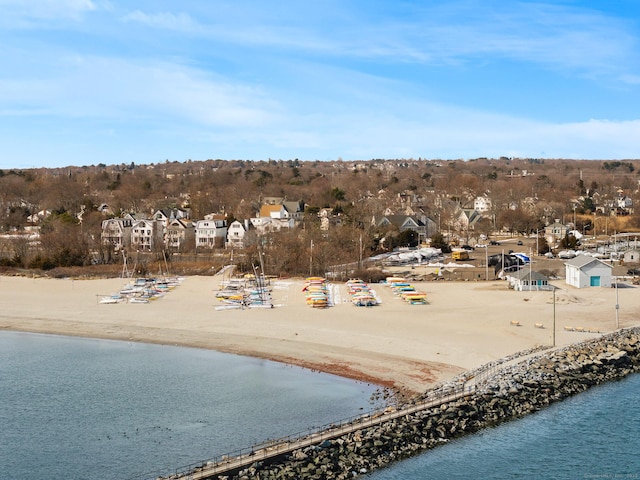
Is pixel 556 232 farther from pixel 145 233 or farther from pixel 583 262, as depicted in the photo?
pixel 145 233

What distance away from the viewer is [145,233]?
64188mm

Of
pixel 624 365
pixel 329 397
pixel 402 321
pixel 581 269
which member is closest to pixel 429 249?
pixel 581 269

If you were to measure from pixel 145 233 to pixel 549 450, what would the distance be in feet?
164

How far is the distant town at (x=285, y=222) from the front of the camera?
5450cm

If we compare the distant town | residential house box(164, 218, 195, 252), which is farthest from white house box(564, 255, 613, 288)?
residential house box(164, 218, 195, 252)

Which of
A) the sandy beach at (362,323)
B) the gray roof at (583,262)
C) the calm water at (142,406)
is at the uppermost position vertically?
the gray roof at (583,262)

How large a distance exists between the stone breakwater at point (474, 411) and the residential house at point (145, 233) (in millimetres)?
42290

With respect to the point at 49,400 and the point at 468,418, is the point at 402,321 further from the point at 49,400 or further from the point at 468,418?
the point at 49,400

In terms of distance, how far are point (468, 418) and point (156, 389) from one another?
10444mm

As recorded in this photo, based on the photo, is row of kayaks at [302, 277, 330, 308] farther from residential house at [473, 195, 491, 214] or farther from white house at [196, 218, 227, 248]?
residential house at [473, 195, 491, 214]

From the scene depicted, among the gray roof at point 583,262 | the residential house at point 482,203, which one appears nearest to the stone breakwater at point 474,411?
the gray roof at point 583,262

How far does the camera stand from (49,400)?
23.4 metres

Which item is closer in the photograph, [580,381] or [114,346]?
[580,381]

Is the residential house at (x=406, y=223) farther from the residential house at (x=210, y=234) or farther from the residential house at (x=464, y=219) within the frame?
the residential house at (x=210, y=234)
